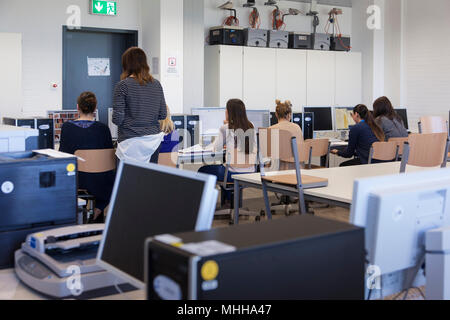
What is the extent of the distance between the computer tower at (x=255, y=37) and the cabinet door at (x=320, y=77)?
0.84m

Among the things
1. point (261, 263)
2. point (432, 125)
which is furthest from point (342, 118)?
point (261, 263)

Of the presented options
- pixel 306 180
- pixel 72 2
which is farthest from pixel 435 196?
pixel 72 2

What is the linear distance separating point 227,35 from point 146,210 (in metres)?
6.87

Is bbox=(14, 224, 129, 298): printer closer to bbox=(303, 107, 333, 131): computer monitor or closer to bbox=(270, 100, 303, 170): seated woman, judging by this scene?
bbox=(270, 100, 303, 170): seated woman

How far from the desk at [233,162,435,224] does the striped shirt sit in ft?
3.01

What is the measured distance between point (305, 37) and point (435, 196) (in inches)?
299

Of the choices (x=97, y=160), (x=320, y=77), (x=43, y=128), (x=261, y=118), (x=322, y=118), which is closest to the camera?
(x=97, y=160)

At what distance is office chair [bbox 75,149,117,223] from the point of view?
4.38 metres

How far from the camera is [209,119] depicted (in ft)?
20.9

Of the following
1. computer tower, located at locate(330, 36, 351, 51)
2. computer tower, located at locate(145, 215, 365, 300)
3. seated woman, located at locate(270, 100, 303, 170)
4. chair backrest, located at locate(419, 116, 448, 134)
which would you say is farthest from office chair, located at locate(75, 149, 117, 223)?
computer tower, located at locate(330, 36, 351, 51)

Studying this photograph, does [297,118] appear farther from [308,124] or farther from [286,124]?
[286,124]

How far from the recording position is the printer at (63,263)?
163 centimetres
